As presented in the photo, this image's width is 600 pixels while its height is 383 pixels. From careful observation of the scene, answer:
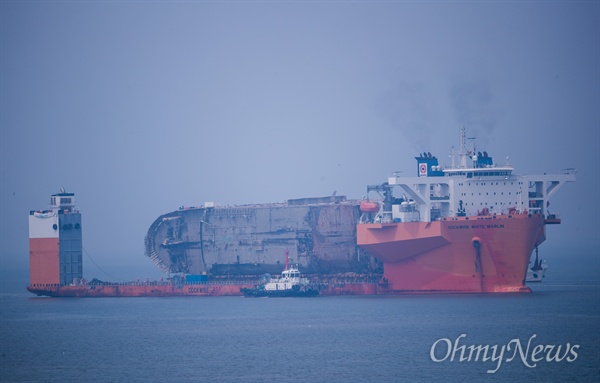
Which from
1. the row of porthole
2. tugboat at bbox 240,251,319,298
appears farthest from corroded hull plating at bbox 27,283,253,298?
the row of porthole

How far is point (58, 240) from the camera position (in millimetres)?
69375

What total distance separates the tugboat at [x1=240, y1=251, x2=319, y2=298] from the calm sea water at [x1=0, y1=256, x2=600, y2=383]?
65 cm

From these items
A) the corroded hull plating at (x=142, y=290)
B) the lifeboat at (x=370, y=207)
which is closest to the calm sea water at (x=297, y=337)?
the corroded hull plating at (x=142, y=290)

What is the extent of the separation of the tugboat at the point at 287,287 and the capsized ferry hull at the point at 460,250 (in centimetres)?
533

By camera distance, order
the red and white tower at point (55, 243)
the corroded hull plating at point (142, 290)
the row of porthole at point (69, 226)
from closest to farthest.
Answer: the corroded hull plating at point (142, 290), the row of porthole at point (69, 226), the red and white tower at point (55, 243)

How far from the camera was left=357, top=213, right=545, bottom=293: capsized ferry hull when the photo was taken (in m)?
57.5

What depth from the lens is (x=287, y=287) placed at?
214 feet

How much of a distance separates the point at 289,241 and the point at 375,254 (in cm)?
861

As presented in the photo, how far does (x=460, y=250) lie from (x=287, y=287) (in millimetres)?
11714

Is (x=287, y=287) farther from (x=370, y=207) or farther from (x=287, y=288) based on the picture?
(x=370, y=207)

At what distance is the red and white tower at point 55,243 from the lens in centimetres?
6962

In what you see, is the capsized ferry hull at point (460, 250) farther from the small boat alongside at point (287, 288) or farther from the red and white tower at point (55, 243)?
the red and white tower at point (55, 243)

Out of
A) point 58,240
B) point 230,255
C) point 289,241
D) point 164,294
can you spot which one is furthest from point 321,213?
point 58,240

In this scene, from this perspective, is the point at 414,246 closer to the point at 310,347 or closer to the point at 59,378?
the point at 310,347
